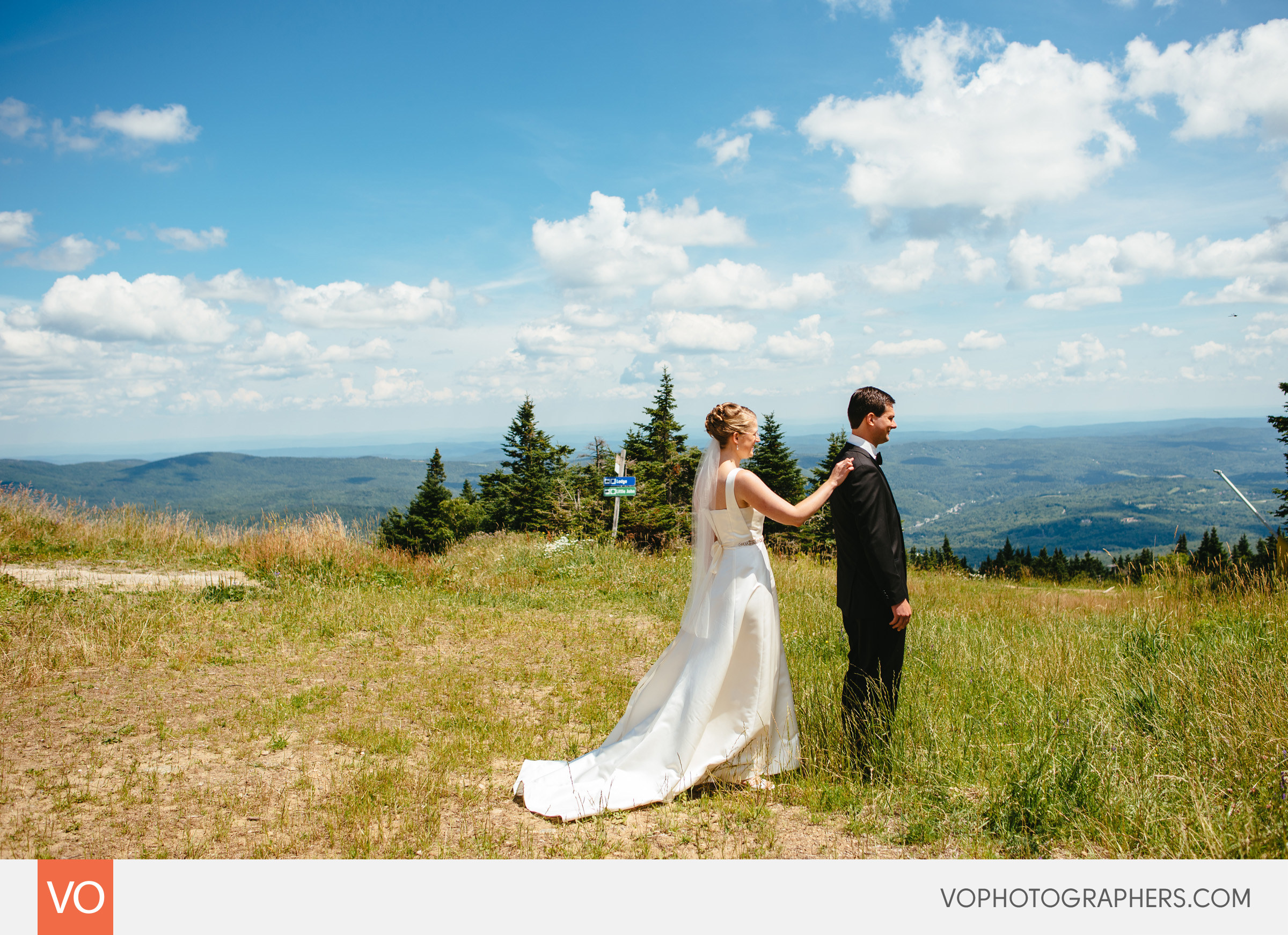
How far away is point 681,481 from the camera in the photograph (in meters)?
30.0

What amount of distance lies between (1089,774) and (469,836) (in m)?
3.47

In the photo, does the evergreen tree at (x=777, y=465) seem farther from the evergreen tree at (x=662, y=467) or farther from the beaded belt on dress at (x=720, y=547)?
the beaded belt on dress at (x=720, y=547)

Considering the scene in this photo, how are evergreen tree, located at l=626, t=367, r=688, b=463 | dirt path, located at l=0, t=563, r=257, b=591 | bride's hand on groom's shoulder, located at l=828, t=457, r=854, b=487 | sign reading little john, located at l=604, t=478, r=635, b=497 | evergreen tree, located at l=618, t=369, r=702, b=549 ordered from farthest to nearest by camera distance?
evergreen tree, located at l=626, t=367, r=688, b=463, evergreen tree, located at l=618, t=369, r=702, b=549, sign reading little john, located at l=604, t=478, r=635, b=497, dirt path, located at l=0, t=563, r=257, b=591, bride's hand on groom's shoulder, located at l=828, t=457, r=854, b=487

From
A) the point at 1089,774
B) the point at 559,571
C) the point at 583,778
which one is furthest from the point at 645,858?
the point at 559,571

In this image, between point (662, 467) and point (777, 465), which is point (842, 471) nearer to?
point (662, 467)

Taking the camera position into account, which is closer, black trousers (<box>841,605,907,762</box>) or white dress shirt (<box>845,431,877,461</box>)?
white dress shirt (<box>845,431,877,461</box>)

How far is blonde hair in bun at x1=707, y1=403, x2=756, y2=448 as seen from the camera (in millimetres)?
4410

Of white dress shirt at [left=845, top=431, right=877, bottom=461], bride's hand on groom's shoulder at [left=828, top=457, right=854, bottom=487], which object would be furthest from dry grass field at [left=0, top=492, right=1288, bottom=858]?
white dress shirt at [left=845, top=431, right=877, bottom=461]

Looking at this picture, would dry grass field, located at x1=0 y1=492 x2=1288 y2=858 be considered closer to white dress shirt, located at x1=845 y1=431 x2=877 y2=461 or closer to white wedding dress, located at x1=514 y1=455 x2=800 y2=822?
white wedding dress, located at x1=514 y1=455 x2=800 y2=822

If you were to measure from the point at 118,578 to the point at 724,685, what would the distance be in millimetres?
11126

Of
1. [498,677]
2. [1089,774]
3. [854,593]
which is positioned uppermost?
[854,593]

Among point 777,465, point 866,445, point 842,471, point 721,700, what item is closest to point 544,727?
point 721,700

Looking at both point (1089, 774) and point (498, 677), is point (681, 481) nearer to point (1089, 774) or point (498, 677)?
point (498, 677)

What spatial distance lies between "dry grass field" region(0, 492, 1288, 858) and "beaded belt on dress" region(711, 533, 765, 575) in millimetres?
Result: 1451
